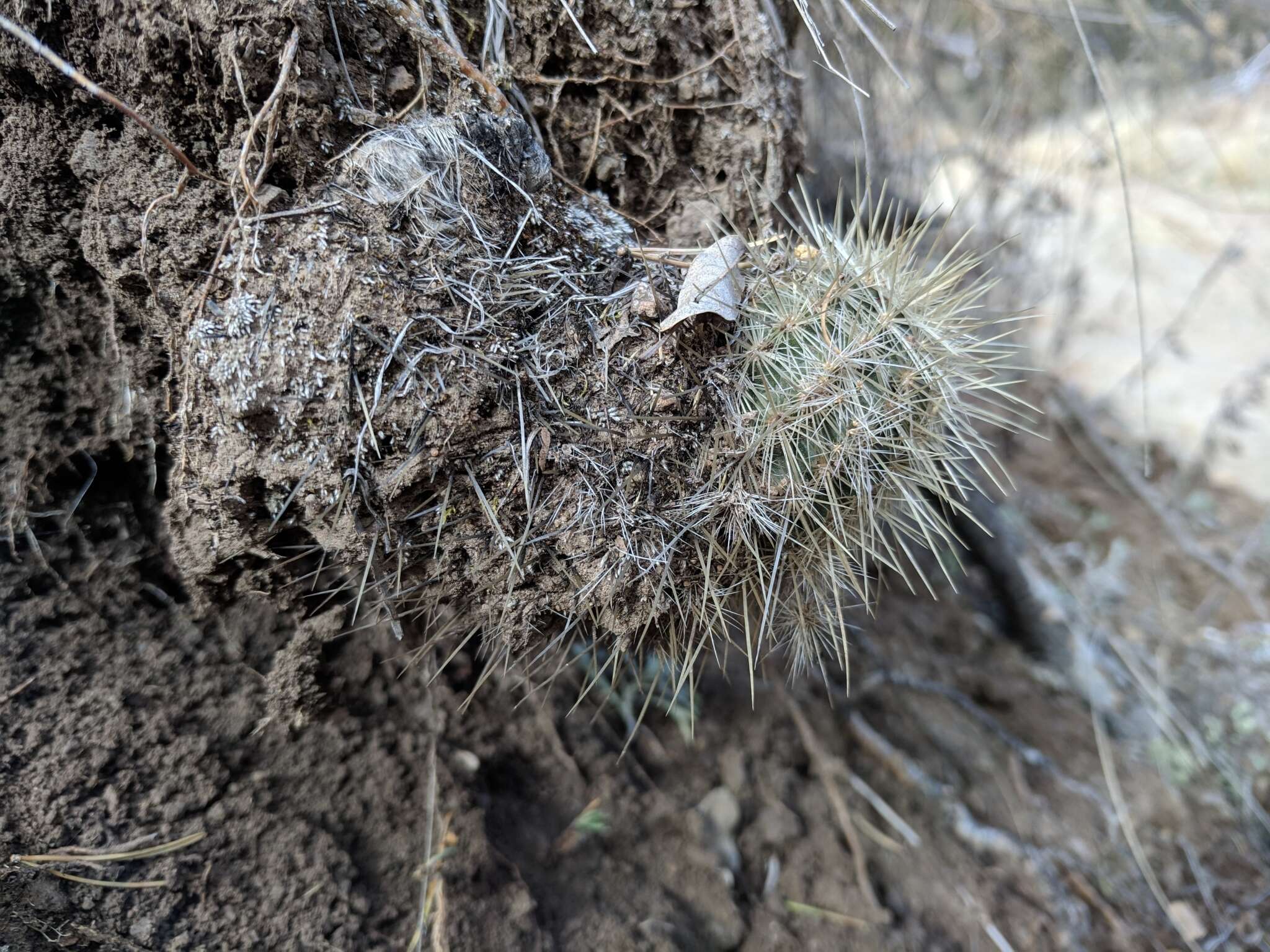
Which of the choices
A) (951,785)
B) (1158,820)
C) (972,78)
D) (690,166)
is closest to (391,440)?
(690,166)

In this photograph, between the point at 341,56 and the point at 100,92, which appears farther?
the point at 341,56

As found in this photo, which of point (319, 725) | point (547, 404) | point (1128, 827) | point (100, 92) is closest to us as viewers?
point (100, 92)

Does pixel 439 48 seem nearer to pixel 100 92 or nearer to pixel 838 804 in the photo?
Answer: pixel 100 92

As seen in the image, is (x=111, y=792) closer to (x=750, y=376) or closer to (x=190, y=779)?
(x=190, y=779)

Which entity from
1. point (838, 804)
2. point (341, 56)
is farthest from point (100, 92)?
point (838, 804)

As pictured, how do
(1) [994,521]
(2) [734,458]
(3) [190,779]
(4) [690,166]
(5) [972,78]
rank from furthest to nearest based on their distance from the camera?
1. (5) [972,78]
2. (1) [994,521]
3. (4) [690,166]
4. (3) [190,779]
5. (2) [734,458]

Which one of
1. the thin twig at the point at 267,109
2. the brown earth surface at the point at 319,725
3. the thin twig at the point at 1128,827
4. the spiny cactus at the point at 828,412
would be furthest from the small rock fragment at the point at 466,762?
the thin twig at the point at 1128,827
